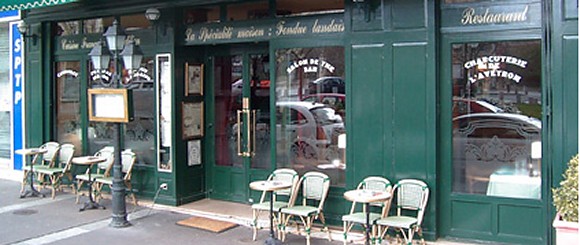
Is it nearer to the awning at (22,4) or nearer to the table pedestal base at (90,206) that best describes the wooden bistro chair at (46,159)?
the table pedestal base at (90,206)

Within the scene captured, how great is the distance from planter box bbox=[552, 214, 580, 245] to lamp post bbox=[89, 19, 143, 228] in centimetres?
565

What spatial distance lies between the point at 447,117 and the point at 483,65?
76 centimetres

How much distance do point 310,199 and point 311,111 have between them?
4.11 ft

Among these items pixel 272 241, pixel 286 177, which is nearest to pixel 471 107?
pixel 286 177

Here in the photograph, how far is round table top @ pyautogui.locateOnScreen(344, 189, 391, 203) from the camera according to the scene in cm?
641

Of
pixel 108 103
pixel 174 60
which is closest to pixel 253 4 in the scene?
pixel 174 60

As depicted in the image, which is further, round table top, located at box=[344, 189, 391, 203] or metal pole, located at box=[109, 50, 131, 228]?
metal pole, located at box=[109, 50, 131, 228]

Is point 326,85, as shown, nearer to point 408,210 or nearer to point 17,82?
point 408,210

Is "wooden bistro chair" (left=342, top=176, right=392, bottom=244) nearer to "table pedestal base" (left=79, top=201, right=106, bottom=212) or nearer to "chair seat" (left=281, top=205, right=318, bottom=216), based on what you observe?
"chair seat" (left=281, top=205, right=318, bottom=216)

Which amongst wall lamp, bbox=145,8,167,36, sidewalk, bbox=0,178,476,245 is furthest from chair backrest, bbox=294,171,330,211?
wall lamp, bbox=145,8,167,36

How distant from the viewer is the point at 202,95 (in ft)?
31.8

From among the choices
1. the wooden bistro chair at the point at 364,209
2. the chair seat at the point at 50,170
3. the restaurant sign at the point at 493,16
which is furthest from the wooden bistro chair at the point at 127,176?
the restaurant sign at the point at 493,16

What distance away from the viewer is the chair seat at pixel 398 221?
21.6ft

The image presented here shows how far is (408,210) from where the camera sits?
7.20 m
